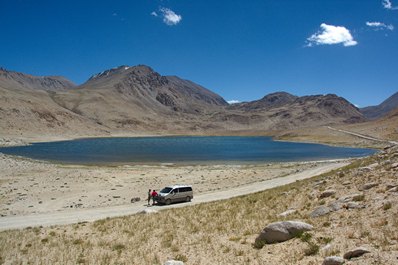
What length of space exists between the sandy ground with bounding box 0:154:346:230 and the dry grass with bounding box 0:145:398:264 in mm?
6886

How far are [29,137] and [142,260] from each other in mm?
190054

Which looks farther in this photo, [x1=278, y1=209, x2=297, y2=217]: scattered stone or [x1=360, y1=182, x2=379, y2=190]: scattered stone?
[x1=360, y1=182, x2=379, y2=190]: scattered stone

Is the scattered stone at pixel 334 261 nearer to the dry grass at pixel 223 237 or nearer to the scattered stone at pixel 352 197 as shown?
the dry grass at pixel 223 237

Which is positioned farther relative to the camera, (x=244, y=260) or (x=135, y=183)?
(x=135, y=183)

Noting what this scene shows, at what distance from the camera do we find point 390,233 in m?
12.6

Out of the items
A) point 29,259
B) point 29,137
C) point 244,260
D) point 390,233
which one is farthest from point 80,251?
point 29,137

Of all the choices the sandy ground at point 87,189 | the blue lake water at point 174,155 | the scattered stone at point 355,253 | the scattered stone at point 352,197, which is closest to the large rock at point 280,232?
the scattered stone at point 355,253

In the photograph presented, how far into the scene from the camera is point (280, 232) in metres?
14.2

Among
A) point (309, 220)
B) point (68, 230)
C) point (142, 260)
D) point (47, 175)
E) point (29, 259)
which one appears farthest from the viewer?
point (47, 175)

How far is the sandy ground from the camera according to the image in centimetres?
2903

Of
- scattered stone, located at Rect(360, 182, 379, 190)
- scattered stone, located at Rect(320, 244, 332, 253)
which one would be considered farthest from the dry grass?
scattered stone, located at Rect(360, 182, 379, 190)

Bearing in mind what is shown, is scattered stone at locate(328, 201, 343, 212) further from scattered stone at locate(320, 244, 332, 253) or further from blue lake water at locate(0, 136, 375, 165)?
blue lake water at locate(0, 136, 375, 165)

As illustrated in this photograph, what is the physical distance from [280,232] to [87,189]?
3560cm

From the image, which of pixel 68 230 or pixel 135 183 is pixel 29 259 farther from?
pixel 135 183
